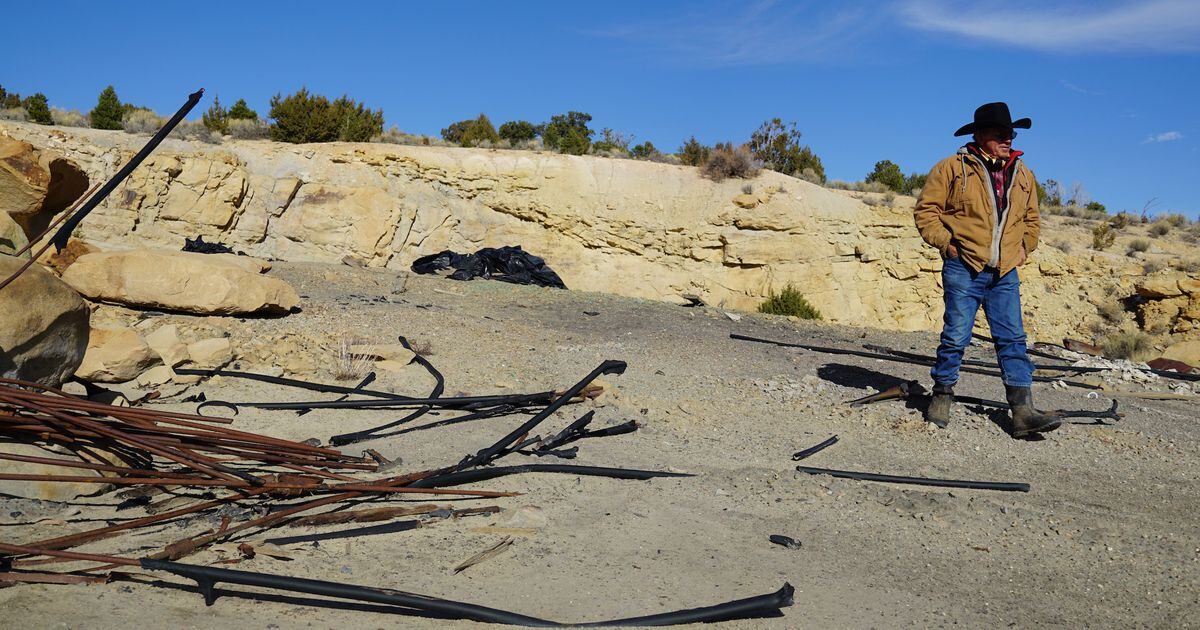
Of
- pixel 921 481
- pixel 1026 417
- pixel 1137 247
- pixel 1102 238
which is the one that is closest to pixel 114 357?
pixel 921 481

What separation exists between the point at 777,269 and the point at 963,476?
1387cm

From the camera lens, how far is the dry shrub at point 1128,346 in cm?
1536

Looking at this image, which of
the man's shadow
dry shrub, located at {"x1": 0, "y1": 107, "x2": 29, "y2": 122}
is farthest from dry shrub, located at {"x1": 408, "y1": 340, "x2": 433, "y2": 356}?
dry shrub, located at {"x1": 0, "y1": 107, "x2": 29, "y2": 122}

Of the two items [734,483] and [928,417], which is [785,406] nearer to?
[928,417]

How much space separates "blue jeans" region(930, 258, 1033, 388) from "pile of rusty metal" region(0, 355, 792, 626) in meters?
2.35

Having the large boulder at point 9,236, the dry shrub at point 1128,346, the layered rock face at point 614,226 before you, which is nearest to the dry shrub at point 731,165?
the layered rock face at point 614,226

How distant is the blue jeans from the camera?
5.59 metres

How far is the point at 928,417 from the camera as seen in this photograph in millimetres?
5984

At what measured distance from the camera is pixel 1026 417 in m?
5.60

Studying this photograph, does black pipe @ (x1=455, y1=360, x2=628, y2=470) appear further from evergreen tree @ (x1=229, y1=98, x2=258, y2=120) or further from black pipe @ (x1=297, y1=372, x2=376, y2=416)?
evergreen tree @ (x1=229, y1=98, x2=258, y2=120)

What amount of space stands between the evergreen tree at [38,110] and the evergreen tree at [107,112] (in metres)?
1.02

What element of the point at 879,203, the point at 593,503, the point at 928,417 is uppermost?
the point at 879,203

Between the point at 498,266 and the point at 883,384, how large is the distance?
999 cm

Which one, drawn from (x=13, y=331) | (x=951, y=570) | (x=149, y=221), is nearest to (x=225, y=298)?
(x=13, y=331)
